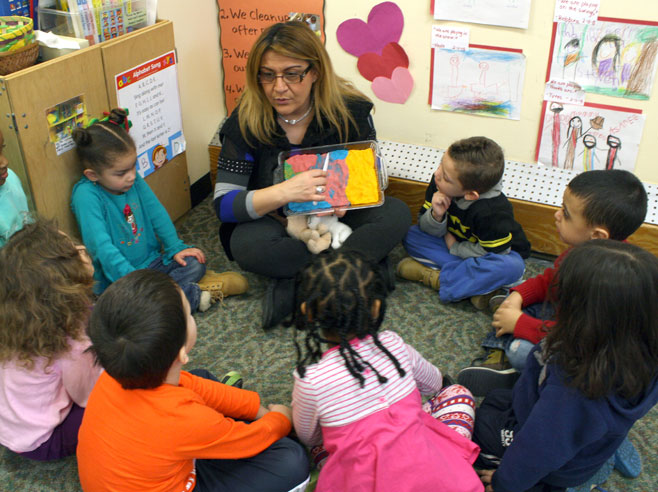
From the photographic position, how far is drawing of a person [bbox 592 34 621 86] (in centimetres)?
211

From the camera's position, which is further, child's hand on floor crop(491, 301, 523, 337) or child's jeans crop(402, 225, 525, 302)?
child's jeans crop(402, 225, 525, 302)

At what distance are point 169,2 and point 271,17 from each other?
0.43 metres

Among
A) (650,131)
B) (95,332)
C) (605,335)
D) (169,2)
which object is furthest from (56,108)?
(650,131)

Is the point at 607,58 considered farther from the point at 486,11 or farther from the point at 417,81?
the point at 417,81

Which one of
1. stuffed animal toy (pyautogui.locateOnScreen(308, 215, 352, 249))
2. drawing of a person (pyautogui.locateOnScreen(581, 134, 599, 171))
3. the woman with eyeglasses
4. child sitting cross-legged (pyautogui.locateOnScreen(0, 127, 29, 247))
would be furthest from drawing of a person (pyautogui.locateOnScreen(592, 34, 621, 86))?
child sitting cross-legged (pyautogui.locateOnScreen(0, 127, 29, 247))

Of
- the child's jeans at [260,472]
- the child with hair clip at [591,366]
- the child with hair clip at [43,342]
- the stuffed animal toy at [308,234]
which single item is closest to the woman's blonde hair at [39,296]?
the child with hair clip at [43,342]

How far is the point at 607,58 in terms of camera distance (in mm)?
2141

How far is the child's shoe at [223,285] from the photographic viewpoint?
213cm

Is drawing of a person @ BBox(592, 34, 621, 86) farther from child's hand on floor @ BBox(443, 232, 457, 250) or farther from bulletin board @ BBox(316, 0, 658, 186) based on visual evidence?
child's hand on floor @ BBox(443, 232, 457, 250)

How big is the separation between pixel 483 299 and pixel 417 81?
90 centimetres

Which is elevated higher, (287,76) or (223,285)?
(287,76)

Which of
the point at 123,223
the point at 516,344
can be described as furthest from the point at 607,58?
the point at 123,223

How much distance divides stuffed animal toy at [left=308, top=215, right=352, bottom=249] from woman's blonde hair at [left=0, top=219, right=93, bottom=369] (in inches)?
33.5

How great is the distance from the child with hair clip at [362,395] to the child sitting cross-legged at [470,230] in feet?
2.78
